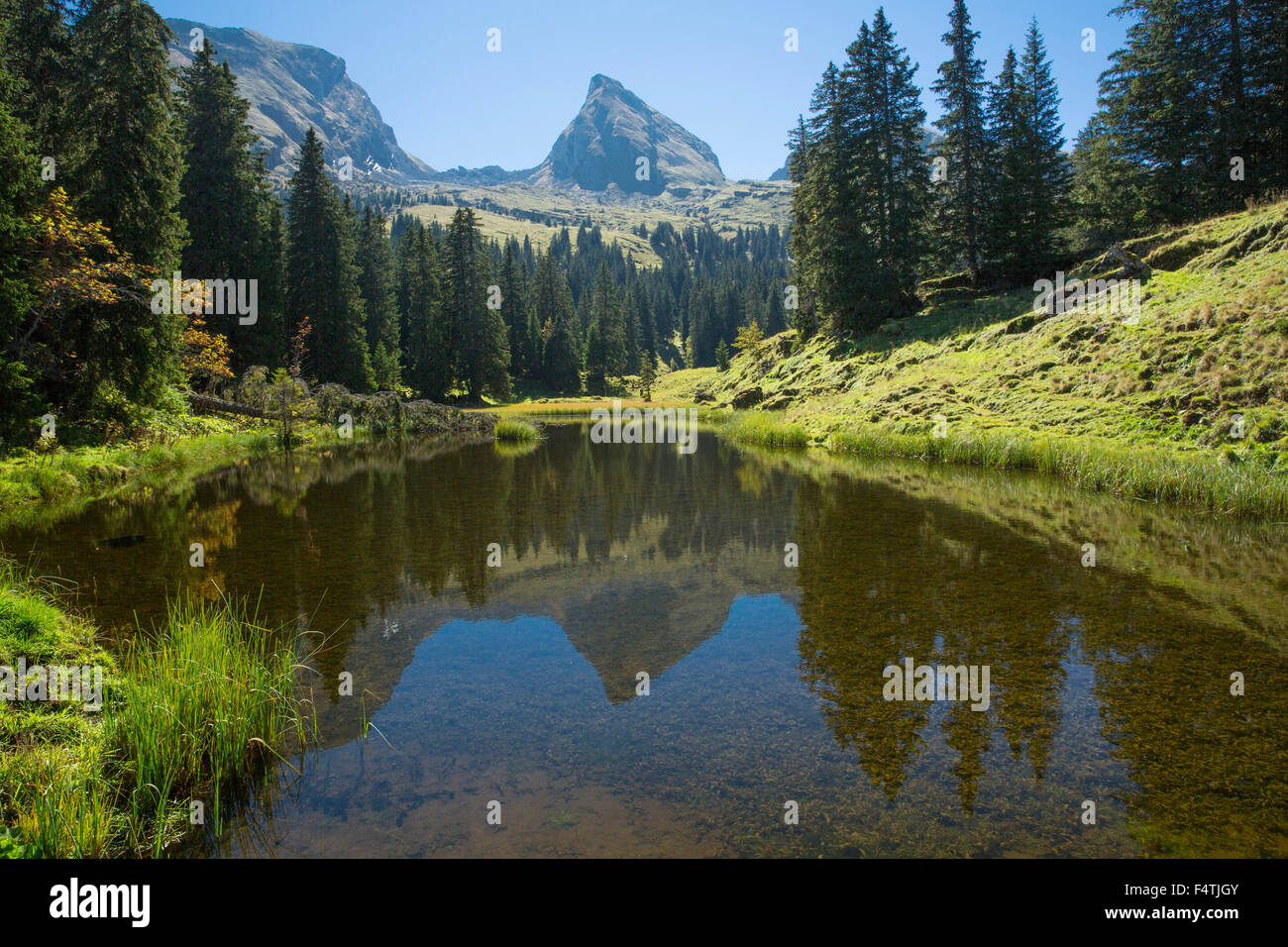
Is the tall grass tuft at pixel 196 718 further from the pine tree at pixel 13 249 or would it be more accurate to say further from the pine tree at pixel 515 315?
the pine tree at pixel 515 315

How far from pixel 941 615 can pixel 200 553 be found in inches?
501

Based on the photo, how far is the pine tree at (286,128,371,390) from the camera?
1876 inches

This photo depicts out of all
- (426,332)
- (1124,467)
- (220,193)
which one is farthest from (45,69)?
(426,332)

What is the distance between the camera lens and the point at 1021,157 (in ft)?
120

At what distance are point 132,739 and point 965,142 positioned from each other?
154 feet

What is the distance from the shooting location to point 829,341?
43938 millimetres

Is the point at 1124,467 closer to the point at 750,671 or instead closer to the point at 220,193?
the point at 750,671

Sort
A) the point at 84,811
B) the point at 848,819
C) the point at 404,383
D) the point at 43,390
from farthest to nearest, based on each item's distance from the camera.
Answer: the point at 404,383 → the point at 43,390 → the point at 848,819 → the point at 84,811

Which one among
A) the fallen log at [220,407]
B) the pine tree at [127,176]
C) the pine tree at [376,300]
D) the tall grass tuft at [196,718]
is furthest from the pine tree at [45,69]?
the pine tree at [376,300]

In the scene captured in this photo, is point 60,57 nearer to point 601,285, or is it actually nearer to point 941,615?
point 941,615

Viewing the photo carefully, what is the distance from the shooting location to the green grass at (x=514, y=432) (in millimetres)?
39344

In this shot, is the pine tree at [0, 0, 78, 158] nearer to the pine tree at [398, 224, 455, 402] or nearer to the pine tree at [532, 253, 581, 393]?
the pine tree at [398, 224, 455, 402]

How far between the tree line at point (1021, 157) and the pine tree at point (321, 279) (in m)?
34.8
